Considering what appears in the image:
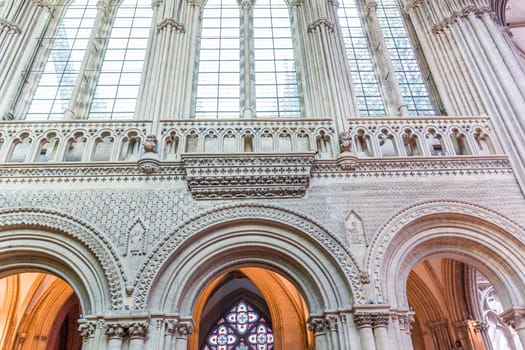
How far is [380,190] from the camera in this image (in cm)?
801

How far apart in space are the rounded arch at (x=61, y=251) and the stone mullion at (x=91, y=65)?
11.1 ft

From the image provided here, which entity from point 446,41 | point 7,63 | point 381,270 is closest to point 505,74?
point 446,41

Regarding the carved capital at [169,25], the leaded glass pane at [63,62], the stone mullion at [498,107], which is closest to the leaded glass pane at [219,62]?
the carved capital at [169,25]

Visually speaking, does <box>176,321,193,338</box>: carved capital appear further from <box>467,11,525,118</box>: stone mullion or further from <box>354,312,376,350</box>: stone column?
<box>467,11,525,118</box>: stone mullion

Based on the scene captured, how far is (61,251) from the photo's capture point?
7207mm

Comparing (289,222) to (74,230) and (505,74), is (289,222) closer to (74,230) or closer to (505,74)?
(74,230)

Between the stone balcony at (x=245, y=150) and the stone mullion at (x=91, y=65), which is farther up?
the stone mullion at (x=91, y=65)

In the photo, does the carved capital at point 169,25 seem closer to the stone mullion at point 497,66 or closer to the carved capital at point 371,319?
the stone mullion at point 497,66

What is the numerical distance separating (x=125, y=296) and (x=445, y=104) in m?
8.91

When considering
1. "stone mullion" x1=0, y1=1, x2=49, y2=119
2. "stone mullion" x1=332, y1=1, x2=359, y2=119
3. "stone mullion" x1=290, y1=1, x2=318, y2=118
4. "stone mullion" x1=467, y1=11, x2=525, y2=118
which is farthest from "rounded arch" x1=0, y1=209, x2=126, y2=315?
→ "stone mullion" x1=467, y1=11, x2=525, y2=118

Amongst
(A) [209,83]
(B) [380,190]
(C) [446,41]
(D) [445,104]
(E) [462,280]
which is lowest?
(E) [462,280]

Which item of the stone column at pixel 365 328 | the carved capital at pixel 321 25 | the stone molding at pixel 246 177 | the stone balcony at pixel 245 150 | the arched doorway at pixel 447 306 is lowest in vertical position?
the stone column at pixel 365 328

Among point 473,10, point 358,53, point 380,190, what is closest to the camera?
point 380,190

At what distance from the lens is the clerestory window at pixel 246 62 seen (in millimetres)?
10578
